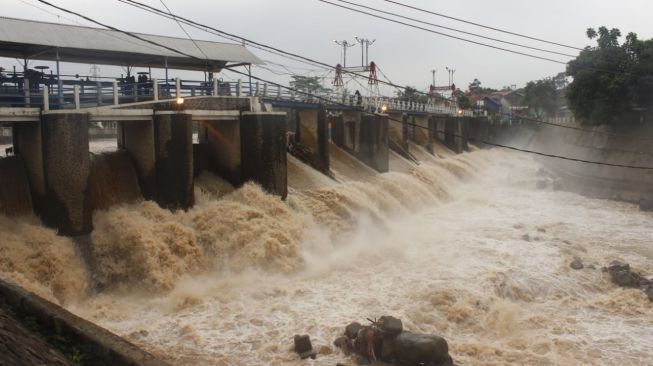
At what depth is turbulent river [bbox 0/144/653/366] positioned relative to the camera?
1066 cm

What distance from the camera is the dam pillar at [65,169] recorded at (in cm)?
1256

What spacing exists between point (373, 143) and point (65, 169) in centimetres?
1753

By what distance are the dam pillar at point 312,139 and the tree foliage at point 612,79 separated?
19223 millimetres

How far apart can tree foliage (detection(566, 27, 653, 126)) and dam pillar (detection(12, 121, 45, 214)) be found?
31.1m

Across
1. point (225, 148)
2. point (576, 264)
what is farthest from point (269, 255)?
point (576, 264)

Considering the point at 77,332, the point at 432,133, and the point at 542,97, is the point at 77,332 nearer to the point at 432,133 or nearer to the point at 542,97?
the point at 432,133

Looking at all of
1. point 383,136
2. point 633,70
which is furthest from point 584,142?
point 383,136

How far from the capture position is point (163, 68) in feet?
63.5

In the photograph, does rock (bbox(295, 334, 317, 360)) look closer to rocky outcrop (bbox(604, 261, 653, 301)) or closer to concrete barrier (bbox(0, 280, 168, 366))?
concrete barrier (bbox(0, 280, 168, 366))

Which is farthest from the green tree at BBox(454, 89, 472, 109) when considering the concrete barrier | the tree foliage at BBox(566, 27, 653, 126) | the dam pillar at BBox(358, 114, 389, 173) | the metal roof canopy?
the concrete barrier

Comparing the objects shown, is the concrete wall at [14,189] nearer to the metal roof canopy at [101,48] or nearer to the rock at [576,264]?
the metal roof canopy at [101,48]

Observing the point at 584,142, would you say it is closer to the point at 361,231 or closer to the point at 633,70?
the point at 633,70

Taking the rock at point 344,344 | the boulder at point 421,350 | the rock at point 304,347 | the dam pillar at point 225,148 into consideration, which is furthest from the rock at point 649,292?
the dam pillar at point 225,148

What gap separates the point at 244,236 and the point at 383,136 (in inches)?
584
